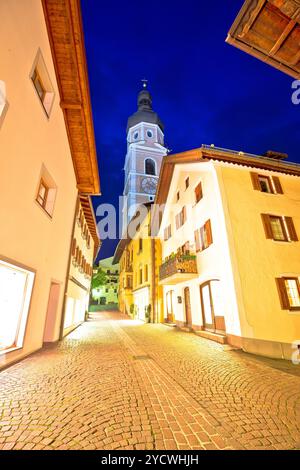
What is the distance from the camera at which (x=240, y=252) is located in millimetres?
8961

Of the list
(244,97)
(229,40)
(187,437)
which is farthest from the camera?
(244,97)

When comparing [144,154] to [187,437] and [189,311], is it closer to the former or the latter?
[189,311]

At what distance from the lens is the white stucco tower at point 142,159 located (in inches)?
1709

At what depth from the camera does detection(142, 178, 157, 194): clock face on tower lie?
44.0 metres

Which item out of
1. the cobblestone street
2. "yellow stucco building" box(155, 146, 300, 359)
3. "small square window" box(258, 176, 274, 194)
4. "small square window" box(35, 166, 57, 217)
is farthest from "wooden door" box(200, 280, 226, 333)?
"small square window" box(35, 166, 57, 217)

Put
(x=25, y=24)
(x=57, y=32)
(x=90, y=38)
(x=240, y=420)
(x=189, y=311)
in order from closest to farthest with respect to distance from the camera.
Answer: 1. (x=240, y=420)
2. (x=25, y=24)
3. (x=57, y=32)
4. (x=189, y=311)
5. (x=90, y=38)

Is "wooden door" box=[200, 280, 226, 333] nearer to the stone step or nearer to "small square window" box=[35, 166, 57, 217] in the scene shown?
the stone step

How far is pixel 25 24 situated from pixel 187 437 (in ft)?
30.2

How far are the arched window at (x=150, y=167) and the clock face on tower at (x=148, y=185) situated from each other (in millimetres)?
2470

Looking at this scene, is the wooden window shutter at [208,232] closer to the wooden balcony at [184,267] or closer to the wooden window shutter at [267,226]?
the wooden balcony at [184,267]

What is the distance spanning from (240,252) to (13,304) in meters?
8.82

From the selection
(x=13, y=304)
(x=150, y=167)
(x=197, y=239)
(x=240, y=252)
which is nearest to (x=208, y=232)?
(x=197, y=239)
